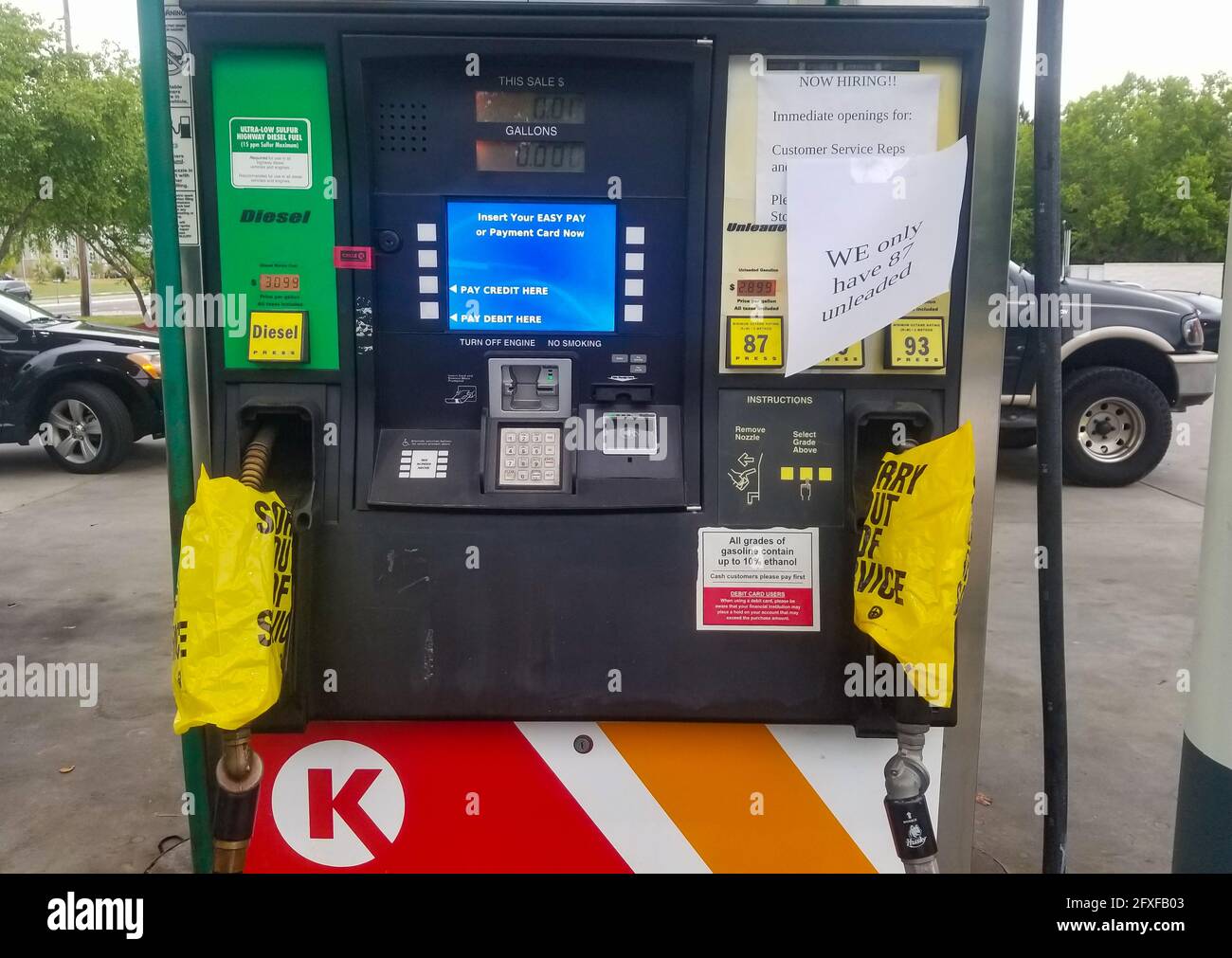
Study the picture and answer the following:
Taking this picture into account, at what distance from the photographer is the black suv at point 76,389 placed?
8.58m

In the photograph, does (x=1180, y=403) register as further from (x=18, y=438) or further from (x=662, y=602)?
(x=18, y=438)

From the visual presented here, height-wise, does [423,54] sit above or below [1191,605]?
above

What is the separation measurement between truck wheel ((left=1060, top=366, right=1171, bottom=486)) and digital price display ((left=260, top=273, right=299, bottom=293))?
22.7ft

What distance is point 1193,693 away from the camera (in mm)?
1811

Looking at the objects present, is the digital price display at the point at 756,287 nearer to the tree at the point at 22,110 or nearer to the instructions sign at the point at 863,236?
the instructions sign at the point at 863,236

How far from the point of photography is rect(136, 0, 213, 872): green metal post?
2.04 m

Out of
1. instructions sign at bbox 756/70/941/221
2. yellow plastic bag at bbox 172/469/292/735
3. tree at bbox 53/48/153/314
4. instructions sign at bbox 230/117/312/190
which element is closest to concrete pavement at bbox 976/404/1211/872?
instructions sign at bbox 756/70/941/221

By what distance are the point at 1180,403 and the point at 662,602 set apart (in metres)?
7.40

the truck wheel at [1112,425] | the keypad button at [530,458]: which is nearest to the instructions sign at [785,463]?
the keypad button at [530,458]

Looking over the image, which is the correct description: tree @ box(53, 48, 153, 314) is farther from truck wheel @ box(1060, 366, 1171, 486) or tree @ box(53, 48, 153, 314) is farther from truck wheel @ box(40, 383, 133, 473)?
truck wheel @ box(1060, 366, 1171, 486)

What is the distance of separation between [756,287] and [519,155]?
531 mm

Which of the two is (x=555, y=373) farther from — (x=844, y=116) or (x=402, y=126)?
(x=844, y=116)

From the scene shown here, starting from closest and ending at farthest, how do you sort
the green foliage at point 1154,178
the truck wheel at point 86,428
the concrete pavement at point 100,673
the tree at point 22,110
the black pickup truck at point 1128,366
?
the concrete pavement at point 100,673 → the black pickup truck at point 1128,366 → the truck wheel at point 86,428 → the tree at point 22,110 → the green foliage at point 1154,178

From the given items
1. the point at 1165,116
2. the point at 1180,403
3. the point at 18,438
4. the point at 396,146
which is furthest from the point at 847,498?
the point at 1165,116
